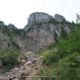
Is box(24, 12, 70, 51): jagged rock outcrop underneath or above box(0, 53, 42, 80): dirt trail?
above

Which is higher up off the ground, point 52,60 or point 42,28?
point 42,28

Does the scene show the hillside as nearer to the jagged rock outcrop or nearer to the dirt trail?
the dirt trail

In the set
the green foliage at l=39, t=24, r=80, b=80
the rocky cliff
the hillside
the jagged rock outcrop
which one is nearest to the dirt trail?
the hillside

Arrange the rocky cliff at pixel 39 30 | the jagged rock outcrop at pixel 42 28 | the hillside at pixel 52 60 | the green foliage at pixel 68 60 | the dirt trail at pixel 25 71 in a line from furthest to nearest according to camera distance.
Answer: the jagged rock outcrop at pixel 42 28, the rocky cliff at pixel 39 30, the dirt trail at pixel 25 71, the hillside at pixel 52 60, the green foliage at pixel 68 60

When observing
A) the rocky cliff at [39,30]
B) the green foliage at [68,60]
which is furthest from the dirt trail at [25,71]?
the rocky cliff at [39,30]

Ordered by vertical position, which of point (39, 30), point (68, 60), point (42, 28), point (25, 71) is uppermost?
point (42, 28)

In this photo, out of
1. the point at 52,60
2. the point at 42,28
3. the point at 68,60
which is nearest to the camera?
the point at 68,60

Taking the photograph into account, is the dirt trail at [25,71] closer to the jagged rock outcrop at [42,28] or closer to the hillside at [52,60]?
the hillside at [52,60]

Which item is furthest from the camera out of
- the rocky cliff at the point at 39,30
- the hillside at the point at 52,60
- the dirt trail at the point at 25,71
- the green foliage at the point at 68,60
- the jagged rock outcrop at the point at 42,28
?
the jagged rock outcrop at the point at 42,28

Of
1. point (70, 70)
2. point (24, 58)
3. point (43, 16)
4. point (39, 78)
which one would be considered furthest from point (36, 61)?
point (43, 16)

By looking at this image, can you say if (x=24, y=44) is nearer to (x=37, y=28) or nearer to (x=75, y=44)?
(x=37, y=28)

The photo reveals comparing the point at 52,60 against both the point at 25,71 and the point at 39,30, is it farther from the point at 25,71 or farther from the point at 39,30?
the point at 39,30

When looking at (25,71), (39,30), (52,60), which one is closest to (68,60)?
(52,60)

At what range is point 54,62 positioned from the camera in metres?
8.84
